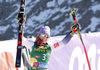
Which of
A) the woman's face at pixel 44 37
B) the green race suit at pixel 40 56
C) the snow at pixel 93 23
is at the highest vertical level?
the woman's face at pixel 44 37

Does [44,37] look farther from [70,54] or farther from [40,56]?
[70,54]

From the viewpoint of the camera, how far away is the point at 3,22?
116 feet

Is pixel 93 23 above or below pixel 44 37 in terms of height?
below

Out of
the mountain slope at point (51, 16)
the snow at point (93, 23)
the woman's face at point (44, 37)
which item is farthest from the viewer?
the mountain slope at point (51, 16)

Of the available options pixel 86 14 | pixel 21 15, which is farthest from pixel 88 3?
pixel 21 15

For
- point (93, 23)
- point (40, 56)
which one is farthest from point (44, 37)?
point (93, 23)

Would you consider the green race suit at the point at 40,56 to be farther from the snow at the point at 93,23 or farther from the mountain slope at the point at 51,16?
the snow at the point at 93,23

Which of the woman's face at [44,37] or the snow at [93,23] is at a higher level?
the woman's face at [44,37]

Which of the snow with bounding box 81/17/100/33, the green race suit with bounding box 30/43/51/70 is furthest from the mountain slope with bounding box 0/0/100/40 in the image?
the green race suit with bounding box 30/43/51/70

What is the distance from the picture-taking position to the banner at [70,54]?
3841mm

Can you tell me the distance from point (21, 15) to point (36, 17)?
3312 centimetres

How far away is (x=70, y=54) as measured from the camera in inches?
190

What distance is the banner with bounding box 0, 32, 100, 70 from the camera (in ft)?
12.6

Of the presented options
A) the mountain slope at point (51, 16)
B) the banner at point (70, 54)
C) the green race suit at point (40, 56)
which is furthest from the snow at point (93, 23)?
the green race suit at point (40, 56)
